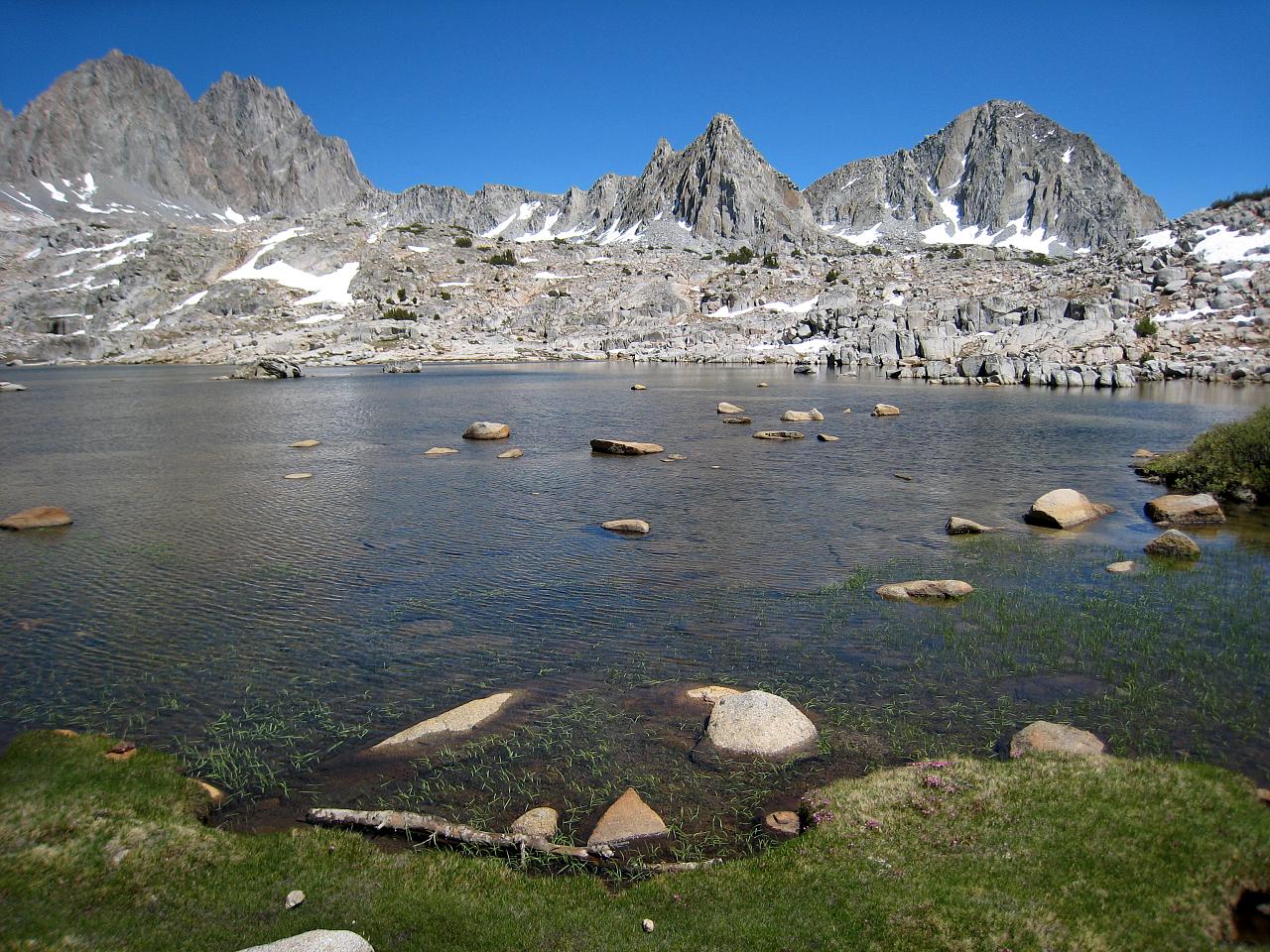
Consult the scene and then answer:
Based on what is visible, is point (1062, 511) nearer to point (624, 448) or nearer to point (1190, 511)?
point (1190, 511)

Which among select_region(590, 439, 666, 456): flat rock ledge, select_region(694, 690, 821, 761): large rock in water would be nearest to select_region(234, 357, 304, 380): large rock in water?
select_region(590, 439, 666, 456): flat rock ledge

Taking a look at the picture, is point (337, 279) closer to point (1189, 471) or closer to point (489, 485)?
point (489, 485)

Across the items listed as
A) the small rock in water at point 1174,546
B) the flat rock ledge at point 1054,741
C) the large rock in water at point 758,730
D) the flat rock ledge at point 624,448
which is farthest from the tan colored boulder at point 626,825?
the flat rock ledge at point 624,448

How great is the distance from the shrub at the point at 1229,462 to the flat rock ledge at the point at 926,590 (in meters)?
18.2

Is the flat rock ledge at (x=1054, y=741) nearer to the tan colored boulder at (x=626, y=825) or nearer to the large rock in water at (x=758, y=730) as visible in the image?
the large rock in water at (x=758, y=730)

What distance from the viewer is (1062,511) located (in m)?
26.3

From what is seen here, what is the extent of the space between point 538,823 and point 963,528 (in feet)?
63.5

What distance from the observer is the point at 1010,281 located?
15650 centimetres

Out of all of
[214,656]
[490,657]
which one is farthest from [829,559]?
[214,656]

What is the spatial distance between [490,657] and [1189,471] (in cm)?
3094

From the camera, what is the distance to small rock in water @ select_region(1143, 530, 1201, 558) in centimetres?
2200

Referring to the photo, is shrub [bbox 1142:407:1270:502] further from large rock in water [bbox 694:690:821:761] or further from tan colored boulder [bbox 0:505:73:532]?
tan colored boulder [bbox 0:505:73:532]

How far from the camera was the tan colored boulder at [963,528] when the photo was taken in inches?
990

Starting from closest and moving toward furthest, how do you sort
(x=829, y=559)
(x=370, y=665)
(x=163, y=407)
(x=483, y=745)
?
(x=483, y=745) → (x=370, y=665) → (x=829, y=559) → (x=163, y=407)
